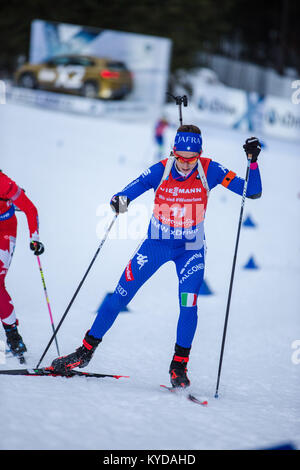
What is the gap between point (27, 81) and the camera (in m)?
26.4

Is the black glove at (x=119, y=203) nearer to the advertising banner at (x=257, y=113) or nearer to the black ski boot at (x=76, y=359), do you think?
the black ski boot at (x=76, y=359)

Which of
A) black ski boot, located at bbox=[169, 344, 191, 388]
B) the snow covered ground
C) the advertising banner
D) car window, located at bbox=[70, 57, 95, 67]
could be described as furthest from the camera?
car window, located at bbox=[70, 57, 95, 67]

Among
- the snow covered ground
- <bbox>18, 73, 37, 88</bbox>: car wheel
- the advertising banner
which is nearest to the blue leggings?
the snow covered ground

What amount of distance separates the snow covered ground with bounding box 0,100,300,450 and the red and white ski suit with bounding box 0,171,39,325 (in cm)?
46

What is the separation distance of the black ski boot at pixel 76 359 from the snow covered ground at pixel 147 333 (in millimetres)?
130

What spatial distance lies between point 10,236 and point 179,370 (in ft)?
5.36

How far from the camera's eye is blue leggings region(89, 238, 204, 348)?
4.07 m

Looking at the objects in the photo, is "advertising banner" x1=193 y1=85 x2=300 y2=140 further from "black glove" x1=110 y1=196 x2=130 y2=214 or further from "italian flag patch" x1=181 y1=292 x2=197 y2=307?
"italian flag patch" x1=181 y1=292 x2=197 y2=307

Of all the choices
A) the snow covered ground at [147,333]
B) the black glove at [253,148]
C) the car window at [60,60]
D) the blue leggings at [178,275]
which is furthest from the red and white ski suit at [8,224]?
the car window at [60,60]

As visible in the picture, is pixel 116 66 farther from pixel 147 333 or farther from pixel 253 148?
pixel 253 148

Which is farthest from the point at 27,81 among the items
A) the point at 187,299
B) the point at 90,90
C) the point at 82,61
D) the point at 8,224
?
the point at 187,299

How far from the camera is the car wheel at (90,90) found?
25.0 m

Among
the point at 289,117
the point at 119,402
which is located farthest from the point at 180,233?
the point at 289,117

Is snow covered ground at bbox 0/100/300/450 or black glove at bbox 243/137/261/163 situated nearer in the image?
snow covered ground at bbox 0/100/300/450
